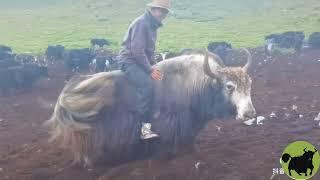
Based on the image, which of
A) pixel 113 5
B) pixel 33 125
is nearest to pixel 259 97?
pixel 33 125

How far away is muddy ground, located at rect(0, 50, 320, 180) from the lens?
690 cm

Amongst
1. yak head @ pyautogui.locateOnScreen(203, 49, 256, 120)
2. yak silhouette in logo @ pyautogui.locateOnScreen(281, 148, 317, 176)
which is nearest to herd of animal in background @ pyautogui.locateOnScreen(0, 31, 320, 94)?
yak head @ pyautogui.locateOnScreen(203, 49, 256, 120)

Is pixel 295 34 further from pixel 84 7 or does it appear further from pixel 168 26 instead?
pixel 84 7

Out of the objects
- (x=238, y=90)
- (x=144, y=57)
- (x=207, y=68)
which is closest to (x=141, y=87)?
(x=144, y=57)

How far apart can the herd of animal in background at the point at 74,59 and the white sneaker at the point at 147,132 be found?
12.9 feet

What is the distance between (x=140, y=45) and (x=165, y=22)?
2162cm

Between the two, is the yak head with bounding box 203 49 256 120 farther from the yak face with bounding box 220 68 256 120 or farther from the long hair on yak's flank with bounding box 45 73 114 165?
the long hair on yak's flank with bounding box 45 73 114 165

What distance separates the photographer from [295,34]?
18.4 meters

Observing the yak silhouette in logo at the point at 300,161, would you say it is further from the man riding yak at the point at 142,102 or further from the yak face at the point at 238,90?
the man riding yak at the point at 142,102

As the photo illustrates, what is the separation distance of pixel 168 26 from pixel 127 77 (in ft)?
64.9

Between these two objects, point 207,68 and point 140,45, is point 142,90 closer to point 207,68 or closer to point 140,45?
point 140,45

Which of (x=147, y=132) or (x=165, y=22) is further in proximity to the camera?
(x=165, y=22)

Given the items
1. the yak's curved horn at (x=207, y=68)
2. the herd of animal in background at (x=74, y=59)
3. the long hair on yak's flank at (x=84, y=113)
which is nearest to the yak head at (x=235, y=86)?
the yak's curved horn at (x=207, y=68)

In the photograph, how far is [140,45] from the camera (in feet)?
22.9
